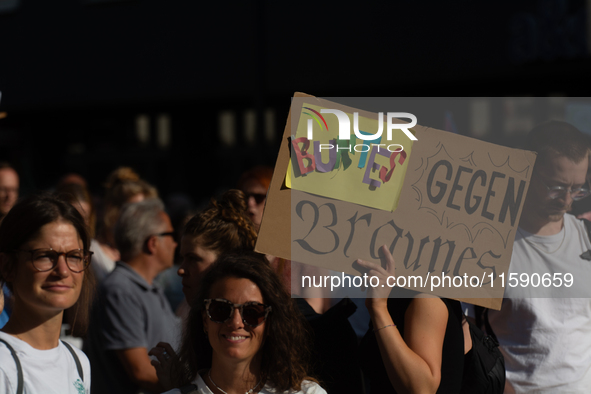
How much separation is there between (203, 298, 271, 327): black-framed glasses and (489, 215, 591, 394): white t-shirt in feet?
3.22

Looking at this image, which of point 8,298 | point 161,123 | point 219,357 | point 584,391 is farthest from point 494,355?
point 161,123

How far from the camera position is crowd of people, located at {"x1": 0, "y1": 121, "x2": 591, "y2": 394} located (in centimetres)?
212

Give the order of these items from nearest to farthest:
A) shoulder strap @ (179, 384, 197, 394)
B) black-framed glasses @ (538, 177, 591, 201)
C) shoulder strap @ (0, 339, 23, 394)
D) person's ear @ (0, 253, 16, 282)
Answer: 1. shoulder strap @ (0, 339, 23, 394)
2. shoulder strap @ (179, 384, 197, 394)
3. person's ear @ (0, 253, 16, 282)
4. black-framed glasses @ (538, 177, 591, 201)

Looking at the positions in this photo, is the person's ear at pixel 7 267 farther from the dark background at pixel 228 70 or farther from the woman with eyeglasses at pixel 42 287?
the dark background at pixel 228 70

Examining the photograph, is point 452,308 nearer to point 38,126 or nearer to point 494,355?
point 494,355

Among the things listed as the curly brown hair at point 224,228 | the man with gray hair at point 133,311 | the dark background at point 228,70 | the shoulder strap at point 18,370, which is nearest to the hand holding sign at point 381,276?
the curly brown hair at point 224,228

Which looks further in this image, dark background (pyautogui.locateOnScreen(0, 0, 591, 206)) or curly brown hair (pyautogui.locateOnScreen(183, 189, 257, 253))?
dark background (pyautogui.locateOnScreen(0, 0, 591, 206))

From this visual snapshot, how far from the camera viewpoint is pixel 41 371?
79.8 inches

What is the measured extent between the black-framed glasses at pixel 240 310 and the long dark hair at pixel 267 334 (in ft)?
0.20

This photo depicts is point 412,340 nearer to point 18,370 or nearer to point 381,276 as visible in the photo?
point 381,276

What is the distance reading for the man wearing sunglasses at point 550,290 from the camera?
244cm

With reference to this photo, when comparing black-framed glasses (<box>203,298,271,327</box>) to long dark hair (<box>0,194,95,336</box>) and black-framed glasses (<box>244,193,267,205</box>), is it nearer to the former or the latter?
long dark hair (<box>0,194,95,336</box>)

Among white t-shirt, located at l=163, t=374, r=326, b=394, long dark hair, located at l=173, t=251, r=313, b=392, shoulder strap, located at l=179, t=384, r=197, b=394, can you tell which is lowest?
white t-shirt, located at l=163, t=374, r=326, b=394

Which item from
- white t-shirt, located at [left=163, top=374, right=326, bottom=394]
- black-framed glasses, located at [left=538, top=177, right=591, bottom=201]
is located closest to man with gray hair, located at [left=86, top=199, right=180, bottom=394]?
white t-shirt, located at [left=163, top=374, right=326, bottom=394]
